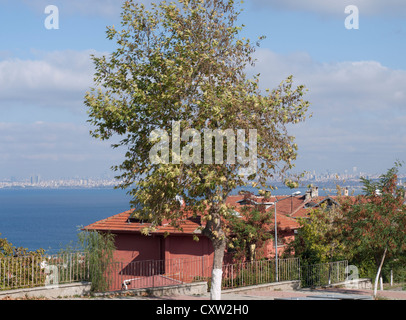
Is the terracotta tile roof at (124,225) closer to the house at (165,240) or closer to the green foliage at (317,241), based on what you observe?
the house at (165,240)

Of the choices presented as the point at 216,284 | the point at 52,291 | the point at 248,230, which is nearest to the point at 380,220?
the point at 248,230

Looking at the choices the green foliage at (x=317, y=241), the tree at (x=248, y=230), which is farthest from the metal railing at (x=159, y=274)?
the green foliage at (x=317, y=241)

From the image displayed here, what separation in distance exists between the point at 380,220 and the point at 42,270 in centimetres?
1449

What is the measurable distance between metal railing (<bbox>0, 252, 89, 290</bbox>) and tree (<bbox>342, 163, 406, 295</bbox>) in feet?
39.9

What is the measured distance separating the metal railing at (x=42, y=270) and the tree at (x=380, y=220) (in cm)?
1217

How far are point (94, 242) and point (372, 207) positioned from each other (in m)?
12.4

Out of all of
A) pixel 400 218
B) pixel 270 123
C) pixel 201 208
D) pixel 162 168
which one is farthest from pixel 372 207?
pixel 162 168

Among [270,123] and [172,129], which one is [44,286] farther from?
[270,123]

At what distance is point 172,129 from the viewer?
18641mm

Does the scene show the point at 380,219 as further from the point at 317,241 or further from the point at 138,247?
the point at 138,247

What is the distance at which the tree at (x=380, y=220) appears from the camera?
80.1ft

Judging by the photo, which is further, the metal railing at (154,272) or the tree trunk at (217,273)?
the tree trunk at (217,273)

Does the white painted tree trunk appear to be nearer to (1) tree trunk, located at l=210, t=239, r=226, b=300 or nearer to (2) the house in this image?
(1) tree trunk, located at l=210, t=239, r=226, b=300

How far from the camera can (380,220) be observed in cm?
2434
